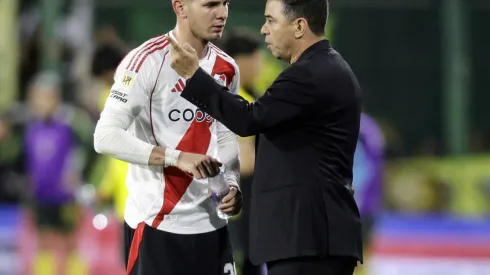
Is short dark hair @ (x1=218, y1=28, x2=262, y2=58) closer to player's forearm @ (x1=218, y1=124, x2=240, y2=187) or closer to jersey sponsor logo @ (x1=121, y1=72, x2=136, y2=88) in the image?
player's forearm @ (x1=218, y1=124, x2=240, y2=187)

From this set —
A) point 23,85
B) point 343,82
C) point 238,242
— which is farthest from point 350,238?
point 23,85

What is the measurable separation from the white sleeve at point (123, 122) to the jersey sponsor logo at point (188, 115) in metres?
0.16

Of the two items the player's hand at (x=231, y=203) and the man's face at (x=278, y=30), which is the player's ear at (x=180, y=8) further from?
the player's hand at (x=231, y=203)

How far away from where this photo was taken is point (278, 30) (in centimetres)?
468

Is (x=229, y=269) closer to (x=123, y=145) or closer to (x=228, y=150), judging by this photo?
(x=228, y=150)

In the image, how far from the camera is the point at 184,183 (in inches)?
191

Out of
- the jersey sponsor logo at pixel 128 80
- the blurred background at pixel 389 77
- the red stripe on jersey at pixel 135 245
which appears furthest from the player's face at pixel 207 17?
the blurred background at pixel 389 77

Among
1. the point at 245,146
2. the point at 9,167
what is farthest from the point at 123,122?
the point at 9,167

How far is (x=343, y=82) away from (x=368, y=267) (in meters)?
5.16

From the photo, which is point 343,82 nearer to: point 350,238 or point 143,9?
point 350,238

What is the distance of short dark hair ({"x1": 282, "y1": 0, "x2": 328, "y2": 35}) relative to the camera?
4.64m

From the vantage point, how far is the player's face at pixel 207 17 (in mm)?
4777

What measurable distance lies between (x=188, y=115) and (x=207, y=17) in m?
0.44

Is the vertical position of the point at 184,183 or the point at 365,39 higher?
the point at 365,39
